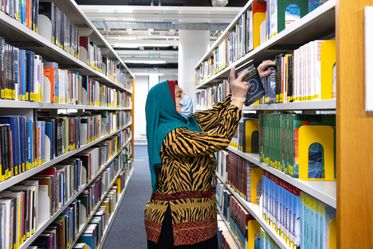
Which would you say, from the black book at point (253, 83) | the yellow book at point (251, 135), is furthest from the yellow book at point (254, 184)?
the black book at point (253, 83)

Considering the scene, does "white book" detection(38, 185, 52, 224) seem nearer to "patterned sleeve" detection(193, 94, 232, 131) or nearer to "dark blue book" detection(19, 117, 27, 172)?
"dark blue book" detection(19, 117, 27, 172)

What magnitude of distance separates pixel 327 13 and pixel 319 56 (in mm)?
170

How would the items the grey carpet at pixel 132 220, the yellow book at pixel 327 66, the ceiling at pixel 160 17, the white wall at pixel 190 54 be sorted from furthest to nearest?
the white wall at pixel 190 54
the ceiling at pixel 160 17
the grey carpet at pixel 132 220
the yellow book at pixel 327 66

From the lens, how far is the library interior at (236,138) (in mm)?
1166

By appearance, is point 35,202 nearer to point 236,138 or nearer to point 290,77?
point 290,77

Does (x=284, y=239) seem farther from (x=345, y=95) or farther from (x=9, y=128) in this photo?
(x=9, y=128)

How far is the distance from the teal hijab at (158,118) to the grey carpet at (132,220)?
2611 millimetres

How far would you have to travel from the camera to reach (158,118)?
2119mm

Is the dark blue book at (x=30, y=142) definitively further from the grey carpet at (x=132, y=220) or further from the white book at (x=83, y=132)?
the grey carpet at (x=132, y=220)

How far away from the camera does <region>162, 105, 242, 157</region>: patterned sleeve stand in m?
1.96

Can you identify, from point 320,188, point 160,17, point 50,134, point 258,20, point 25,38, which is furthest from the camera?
point 160,17

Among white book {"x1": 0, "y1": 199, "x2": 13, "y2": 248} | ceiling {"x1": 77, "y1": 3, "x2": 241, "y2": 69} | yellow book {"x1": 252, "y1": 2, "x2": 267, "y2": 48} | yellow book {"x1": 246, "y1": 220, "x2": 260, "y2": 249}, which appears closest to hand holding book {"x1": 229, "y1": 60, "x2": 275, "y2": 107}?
yellow book {"x1": 252, "y1": 2, "x2": 267, "y2": 48}

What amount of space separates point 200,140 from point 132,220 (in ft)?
12.6

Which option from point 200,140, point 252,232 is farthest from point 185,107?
point 252,232
